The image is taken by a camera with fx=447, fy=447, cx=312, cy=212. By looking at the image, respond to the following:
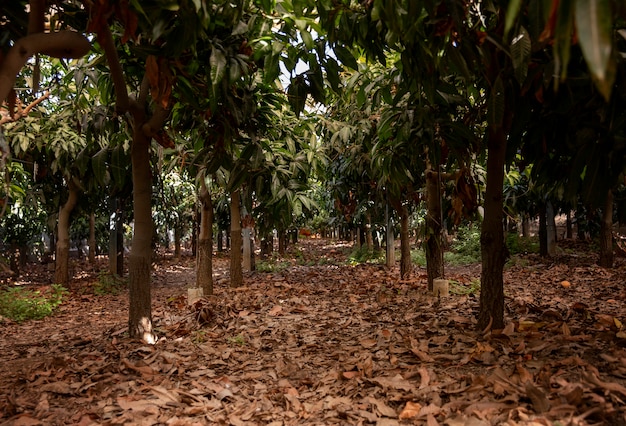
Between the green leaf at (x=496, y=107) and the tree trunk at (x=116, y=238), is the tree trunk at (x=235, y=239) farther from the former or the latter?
the green leaf at (x=496, y=107)

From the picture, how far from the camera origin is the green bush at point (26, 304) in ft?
21.2

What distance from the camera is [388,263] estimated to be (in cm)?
970

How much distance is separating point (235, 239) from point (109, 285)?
11.9ft

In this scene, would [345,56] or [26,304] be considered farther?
[26,304]

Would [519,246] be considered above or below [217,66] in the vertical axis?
below

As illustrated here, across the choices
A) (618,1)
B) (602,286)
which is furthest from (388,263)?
(618,1)

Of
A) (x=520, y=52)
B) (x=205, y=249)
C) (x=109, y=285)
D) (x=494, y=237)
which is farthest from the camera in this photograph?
(x=109, y=285)

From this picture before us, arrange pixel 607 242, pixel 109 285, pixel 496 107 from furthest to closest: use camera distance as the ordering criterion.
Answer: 1. pixel 109 285
2. pixel 607 242
3. pixel 496 107

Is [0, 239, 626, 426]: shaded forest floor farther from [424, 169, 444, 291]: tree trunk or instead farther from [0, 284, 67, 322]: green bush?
[0, 284, 67, 322]: green bush

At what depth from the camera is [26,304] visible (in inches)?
262

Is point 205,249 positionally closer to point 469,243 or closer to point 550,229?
point 550,229

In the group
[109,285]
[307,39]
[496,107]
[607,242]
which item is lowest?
[109,285]

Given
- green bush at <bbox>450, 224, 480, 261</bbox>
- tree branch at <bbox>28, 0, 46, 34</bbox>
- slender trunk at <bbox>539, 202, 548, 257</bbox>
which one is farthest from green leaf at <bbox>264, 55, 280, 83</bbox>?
green bush at <bbox>450, 224, 480, 261</bbox>

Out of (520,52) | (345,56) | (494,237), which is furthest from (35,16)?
(494,237)
